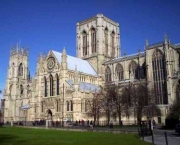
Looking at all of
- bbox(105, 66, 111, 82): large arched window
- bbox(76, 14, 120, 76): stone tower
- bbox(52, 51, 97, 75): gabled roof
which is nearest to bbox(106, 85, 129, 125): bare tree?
bbox(52, 51, 97, 75): gabled roof

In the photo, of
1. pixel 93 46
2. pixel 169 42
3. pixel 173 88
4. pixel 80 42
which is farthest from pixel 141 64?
pixel 80 42

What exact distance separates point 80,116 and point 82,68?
19.0 m

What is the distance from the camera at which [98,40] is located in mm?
84625

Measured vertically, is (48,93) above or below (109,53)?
below

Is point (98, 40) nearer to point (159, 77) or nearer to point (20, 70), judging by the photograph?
point (159, 77)

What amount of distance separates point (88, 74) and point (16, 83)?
41372 millimetres

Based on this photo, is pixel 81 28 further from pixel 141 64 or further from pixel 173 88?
pixel 173 88

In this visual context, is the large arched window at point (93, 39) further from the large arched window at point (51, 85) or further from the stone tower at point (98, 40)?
the large arched window at point (51, 85)

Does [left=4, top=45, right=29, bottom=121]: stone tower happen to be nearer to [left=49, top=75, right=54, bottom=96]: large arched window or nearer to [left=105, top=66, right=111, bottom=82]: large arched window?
[left=49, top=75, right=54, bottom=96]: large arched window

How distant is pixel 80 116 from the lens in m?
62.6

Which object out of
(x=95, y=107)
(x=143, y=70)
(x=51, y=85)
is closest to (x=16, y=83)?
(x=51, y=85)

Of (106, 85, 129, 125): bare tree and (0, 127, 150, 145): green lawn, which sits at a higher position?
(106, 85, 129, 125): bare tree

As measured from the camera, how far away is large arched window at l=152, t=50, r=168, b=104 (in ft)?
192

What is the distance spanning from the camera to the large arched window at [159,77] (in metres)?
58.4
